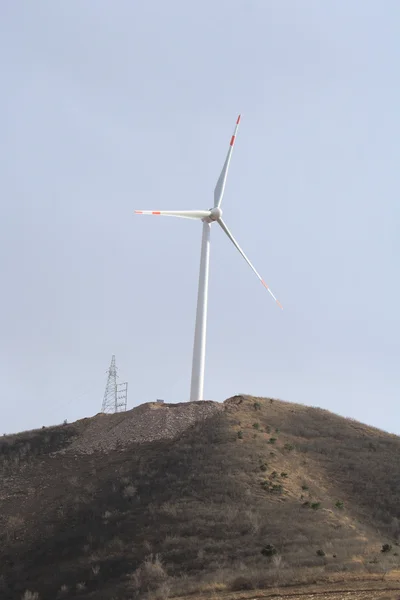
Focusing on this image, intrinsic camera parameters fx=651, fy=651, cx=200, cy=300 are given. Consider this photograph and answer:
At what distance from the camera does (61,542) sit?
125 ft

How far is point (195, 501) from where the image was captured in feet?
129

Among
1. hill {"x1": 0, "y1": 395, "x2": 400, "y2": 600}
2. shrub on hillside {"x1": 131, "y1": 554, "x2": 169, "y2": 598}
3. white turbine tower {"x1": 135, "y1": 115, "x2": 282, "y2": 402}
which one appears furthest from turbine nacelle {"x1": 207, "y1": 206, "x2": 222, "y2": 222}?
shrub on hillside {"x1": 131, "y1": 554, "x2": 169, "y2": 598}

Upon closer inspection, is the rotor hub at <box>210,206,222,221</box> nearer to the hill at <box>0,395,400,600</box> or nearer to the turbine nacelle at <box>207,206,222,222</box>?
the turbine nacelle at <box>207,206,222,222</box>

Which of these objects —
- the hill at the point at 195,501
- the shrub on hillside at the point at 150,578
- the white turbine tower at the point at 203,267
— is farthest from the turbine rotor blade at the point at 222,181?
the shrub on hillside at the point at 150,578

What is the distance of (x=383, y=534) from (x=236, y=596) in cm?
1835

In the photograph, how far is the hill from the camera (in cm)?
3064

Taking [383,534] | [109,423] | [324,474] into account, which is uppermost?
[109,423]

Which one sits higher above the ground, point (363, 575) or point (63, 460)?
point (63, 460)

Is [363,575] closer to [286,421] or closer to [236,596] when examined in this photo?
[236,596]

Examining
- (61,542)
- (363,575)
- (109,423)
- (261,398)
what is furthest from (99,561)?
(261,398)

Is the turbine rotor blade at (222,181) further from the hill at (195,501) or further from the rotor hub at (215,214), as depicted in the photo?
the hill at (195,501)

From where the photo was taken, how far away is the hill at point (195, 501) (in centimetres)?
3064

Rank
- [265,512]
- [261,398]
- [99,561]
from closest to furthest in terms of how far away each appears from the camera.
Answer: [99,561] < [265,512] < [261,398]

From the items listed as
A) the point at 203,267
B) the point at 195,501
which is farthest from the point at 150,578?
the point at 203,267
